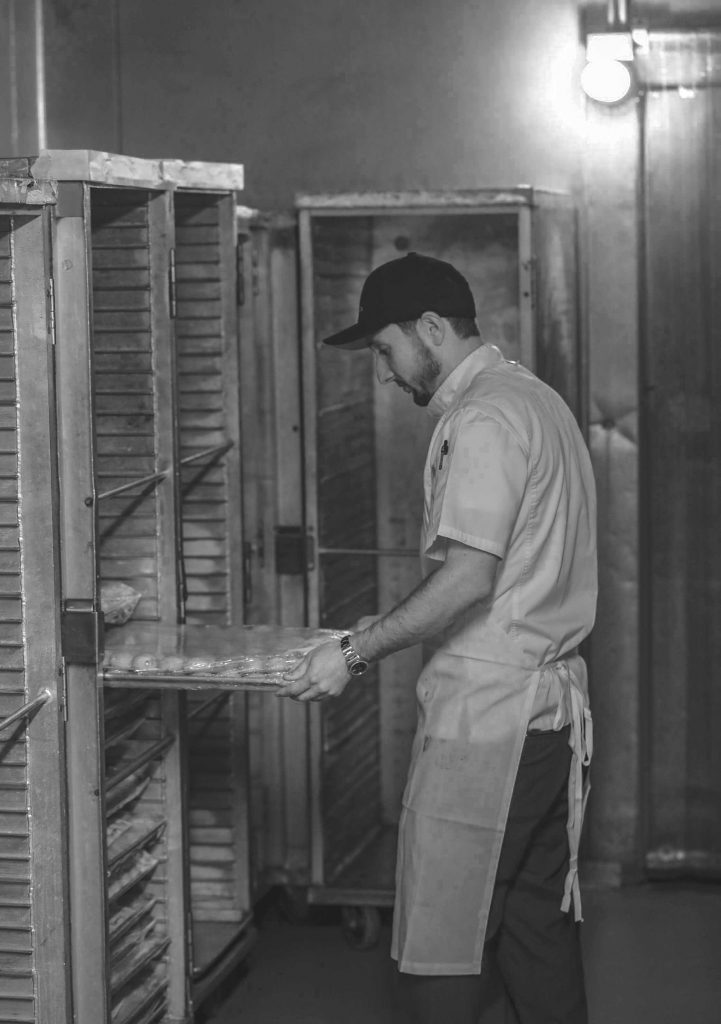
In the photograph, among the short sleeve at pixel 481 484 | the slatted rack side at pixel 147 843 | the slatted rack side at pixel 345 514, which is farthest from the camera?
the slatted rack side at pixel 345 514

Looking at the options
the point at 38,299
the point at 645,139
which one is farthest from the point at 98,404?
the point at 645,139

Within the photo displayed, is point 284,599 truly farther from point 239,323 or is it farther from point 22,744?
point 22,744

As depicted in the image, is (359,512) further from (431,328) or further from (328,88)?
(431,328)

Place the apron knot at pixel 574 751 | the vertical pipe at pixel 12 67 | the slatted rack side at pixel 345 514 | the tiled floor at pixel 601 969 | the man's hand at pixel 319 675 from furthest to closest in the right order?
the slatted rack side at pixel 345 514 < the vertical pipe at pixel 12 67 < the tiled floor at pixel 601 969 < the apron knot at pixel 574 751 < the man's hand at pixel 319 675

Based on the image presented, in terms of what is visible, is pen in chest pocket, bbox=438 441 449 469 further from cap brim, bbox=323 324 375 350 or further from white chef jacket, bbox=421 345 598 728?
cap brim, bbox=323 324 375 350

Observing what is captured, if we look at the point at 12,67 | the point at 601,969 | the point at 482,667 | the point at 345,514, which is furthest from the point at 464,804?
the point at 12,67

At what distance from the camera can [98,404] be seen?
3488mm

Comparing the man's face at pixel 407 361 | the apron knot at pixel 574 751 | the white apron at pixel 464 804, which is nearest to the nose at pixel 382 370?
the man's face at pixel 407 361

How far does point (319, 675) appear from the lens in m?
2.89

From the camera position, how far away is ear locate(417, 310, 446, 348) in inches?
119

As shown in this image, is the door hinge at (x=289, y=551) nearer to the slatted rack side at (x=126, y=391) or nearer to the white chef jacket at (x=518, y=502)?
the slatted rack side at (x=126, y=391)

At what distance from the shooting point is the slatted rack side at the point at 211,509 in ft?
12.7

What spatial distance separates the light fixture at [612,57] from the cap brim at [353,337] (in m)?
Answer: 1.57

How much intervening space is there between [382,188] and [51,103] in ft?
3.33
